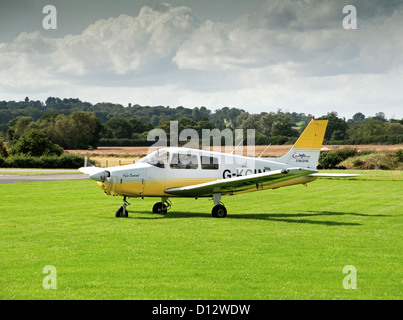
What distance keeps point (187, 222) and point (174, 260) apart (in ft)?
19.6

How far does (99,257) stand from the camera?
10.7 meters

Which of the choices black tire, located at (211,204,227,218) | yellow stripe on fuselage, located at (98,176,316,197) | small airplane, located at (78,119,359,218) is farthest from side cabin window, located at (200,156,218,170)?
black tire, located at (211,204,227,218)

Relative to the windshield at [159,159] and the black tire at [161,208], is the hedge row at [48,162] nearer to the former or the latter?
the black tire at [161,208]

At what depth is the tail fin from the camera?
20.1 metres

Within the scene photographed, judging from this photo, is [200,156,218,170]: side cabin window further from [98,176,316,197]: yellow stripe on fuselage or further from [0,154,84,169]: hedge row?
[0,154,84,169]: hedge row

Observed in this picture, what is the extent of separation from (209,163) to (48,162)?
46.2 meters

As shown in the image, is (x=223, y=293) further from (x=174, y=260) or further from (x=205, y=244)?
(x=205, y=244)

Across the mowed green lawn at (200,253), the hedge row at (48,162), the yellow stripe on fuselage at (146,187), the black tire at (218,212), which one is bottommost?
the mowed green lawn at (200,253)

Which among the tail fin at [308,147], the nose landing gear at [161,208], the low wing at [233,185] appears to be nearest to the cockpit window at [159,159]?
the low wing at [233,185]

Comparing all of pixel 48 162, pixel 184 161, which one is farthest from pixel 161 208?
pixel 48 162

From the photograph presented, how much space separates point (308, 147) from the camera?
66.4 ft

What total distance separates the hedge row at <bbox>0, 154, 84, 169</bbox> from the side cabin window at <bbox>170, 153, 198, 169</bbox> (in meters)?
44.6

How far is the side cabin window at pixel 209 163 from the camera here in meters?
18.8

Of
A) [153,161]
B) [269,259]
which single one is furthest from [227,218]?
[269,259]
